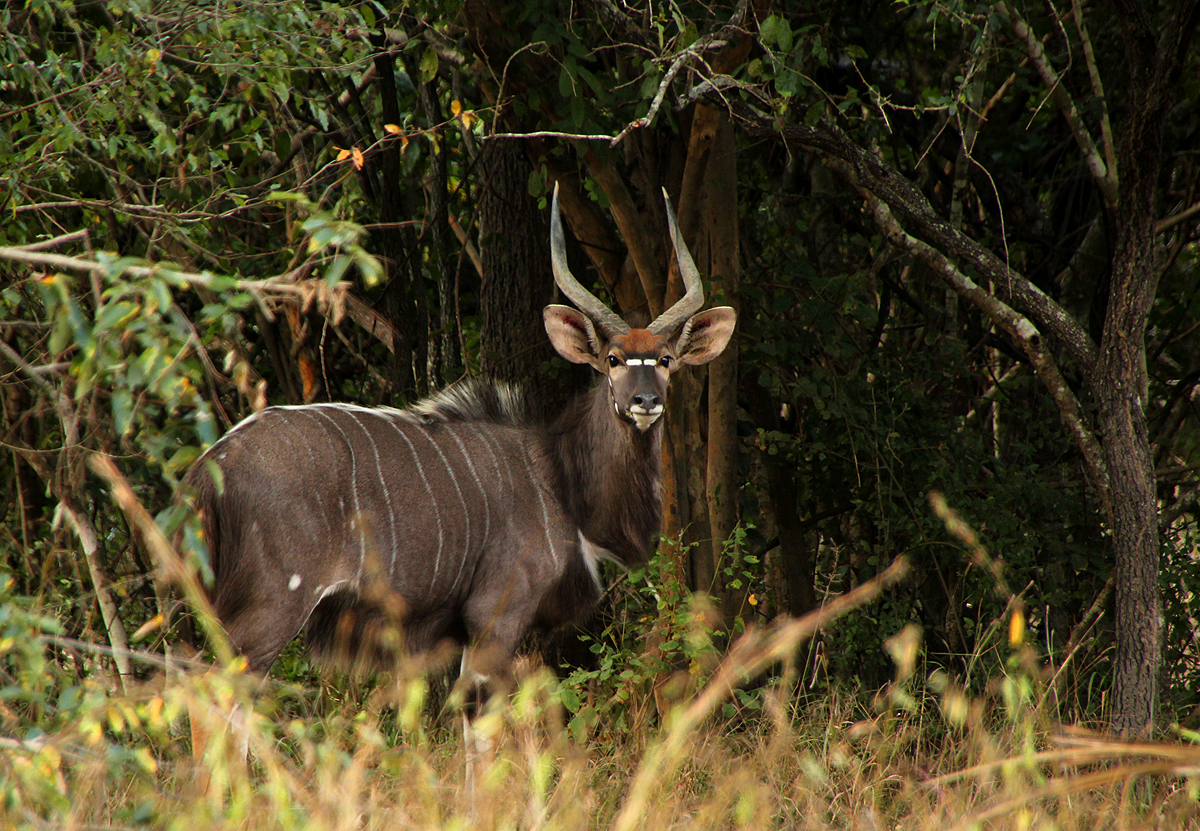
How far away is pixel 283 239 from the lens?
Result: 18.0ft

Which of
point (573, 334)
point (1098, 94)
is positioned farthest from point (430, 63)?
point (1098, 94)

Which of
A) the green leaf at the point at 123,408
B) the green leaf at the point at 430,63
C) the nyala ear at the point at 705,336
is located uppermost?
the green leaf at the point at 430,63

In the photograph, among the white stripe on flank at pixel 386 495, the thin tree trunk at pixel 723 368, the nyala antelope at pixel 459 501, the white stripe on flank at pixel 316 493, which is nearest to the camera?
the nyala antelope at pixel 459 501

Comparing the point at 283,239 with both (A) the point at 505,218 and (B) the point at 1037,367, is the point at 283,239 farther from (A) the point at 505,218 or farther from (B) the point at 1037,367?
(B) the point at 1037,367

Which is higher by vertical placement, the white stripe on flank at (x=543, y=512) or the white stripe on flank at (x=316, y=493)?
the white stripe on flank at (x=316, y=493)

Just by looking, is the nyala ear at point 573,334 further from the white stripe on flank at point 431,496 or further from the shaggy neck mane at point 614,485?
the white stripe on flank at point 431,496

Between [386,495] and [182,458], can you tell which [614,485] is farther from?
[182,458]

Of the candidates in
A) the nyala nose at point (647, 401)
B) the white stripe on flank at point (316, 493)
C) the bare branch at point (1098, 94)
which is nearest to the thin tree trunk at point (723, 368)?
the nyala nose at point (647, 401)

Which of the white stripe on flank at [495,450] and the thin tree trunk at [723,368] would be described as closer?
the white stripe on flank at [495,450]

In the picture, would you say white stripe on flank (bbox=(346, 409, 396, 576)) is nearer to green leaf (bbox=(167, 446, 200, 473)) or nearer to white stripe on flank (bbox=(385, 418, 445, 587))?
white stripe on flank (bbox=(385, 418, 445, 587))

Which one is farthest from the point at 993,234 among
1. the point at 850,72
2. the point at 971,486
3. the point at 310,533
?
the point at 310,533

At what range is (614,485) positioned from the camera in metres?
4.16

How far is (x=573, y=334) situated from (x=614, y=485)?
1.84ft

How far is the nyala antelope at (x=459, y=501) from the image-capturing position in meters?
3.44
